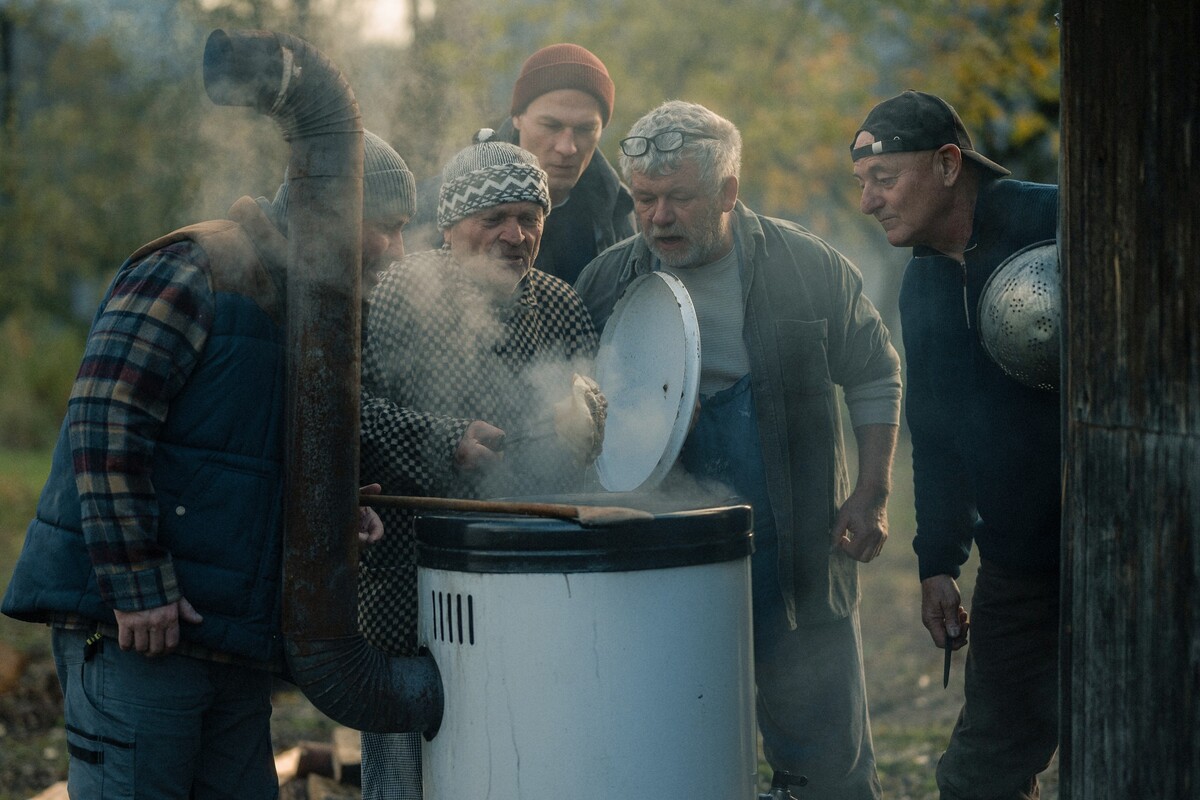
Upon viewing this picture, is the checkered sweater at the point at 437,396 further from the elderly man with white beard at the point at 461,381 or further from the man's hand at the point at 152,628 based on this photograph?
the man's hand at the point at 152,628

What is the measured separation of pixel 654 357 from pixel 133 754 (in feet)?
5.30

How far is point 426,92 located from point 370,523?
11.0 metres

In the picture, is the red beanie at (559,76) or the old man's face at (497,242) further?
the red beanie at (559,76)

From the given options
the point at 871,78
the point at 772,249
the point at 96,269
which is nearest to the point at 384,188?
the point at 772,249

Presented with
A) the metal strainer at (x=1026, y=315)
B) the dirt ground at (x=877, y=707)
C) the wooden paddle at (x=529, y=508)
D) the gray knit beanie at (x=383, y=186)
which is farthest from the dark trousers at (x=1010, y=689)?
the gray knit beanie at (x=383, y=186)

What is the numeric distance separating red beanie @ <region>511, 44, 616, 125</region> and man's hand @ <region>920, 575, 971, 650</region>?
2031 mm

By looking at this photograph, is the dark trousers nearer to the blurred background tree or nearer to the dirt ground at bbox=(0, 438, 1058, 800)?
the dirt ground at bbox=(0, 438, 1058, 800)

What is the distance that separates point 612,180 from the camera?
4555mm

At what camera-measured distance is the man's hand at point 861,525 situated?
367cm

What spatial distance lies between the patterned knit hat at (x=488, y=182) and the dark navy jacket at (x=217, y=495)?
0.67m

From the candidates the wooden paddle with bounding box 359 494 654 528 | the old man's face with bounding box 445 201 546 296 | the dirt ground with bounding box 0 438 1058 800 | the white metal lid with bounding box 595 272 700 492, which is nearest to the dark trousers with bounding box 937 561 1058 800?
the white metal lid with bounding box 595 272 700 492

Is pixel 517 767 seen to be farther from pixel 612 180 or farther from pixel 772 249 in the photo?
pixel 612 180

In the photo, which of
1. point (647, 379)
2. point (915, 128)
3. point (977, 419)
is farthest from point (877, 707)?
point (915, 128)

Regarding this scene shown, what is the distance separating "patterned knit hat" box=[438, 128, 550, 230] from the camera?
3285 millimetres
